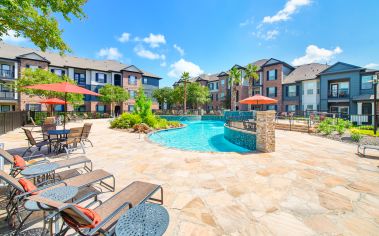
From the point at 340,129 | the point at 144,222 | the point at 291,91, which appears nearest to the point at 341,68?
the point at 291,91

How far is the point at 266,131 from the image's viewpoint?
26.0 feet

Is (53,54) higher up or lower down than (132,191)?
higher up

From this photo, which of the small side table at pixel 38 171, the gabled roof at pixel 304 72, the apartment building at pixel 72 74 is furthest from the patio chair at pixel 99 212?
the gabled roof at pixel 304 72

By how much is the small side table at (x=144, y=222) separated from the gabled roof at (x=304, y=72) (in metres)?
35.3

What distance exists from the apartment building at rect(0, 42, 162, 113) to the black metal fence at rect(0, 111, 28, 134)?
→ 7.58 metres

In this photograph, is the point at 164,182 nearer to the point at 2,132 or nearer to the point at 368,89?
the point at 2,132

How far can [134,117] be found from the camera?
55.0ft

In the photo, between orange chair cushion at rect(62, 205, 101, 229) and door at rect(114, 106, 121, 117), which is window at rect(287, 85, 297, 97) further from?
orange chair cushion at rect(62, 205, 101, 229)

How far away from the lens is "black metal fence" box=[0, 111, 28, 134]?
41.5 feet

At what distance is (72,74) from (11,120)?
2418 centimetres

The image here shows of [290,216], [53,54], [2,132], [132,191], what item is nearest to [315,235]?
[290,216]

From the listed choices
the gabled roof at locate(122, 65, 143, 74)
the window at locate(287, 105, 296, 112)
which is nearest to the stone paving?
the window at locate(287, 105, 296, 112)

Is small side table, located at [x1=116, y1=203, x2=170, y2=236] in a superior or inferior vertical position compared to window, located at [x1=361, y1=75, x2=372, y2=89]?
inferior

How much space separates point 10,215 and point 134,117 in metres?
14.3
